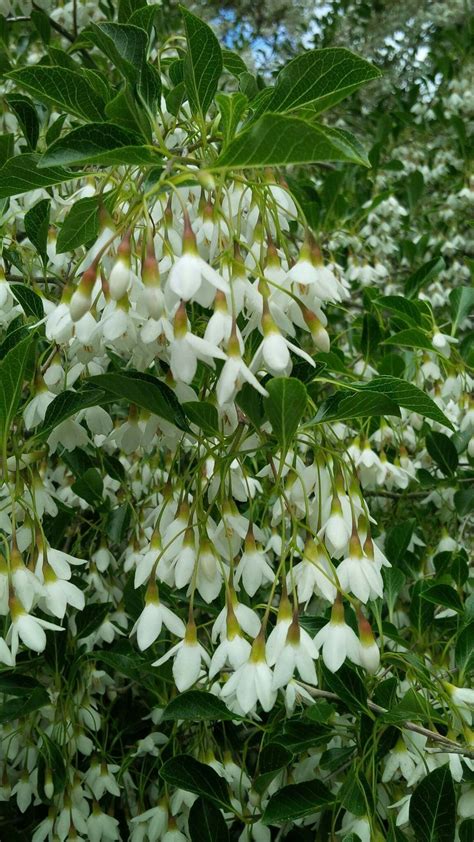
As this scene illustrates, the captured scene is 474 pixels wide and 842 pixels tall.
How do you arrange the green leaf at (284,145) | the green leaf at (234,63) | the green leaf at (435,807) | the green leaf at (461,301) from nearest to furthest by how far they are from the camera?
the green leaf at (284,145) → the green leaf at (435,807) → the green leaf at (234,63) → the green leaf at (461,301)

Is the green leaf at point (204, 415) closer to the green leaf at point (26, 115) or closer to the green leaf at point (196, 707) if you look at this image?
the green leaf at point (196, 707)

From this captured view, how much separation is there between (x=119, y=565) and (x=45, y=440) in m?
0.91

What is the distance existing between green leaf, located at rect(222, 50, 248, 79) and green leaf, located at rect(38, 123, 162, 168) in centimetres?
53

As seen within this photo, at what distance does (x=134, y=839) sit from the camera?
1.56m

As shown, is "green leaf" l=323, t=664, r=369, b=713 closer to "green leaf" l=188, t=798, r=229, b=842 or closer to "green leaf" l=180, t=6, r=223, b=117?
"green leaf" l=188, t=798, r=229, b=842

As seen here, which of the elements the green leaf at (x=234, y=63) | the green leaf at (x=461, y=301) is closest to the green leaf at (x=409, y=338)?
the green leaf at (x=461, y=301)

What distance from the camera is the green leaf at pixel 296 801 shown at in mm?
1260

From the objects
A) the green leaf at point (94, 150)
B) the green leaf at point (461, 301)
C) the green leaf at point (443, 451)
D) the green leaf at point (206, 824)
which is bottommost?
the green leaf at point (206, 824)

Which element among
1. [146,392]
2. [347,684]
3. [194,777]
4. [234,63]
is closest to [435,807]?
[347,684]

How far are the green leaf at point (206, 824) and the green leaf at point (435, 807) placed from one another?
13.6 inches

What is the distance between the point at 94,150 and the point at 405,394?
1.69 feet

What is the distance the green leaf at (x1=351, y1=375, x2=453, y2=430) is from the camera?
1049 mm

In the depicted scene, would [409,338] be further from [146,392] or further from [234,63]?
[146,392]

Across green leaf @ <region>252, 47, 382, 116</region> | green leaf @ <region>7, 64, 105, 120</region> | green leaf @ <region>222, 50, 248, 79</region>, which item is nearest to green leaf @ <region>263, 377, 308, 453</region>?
green leaf @ <region>252, 47, 382, 116</region>
